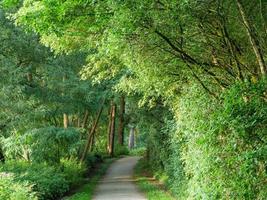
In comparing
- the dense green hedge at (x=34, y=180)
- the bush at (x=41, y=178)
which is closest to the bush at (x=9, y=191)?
the dense green hedge at (x=34, y=180)

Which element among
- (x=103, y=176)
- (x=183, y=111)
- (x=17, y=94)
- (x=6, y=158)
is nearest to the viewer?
(x=183, y=111)

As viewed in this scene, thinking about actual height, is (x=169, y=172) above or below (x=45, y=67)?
below

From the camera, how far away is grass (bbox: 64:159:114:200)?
16938 mm

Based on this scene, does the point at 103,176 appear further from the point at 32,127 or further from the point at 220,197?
the point at 220,197

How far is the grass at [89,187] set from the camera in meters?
16.9

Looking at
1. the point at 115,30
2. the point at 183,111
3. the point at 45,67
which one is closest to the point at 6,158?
the point at 45,67

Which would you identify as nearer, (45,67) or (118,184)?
(45,67)

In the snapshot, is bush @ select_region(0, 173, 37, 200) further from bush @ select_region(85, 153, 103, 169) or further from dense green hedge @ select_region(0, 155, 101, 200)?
bush @ select_region(85, 153, 103, 169)

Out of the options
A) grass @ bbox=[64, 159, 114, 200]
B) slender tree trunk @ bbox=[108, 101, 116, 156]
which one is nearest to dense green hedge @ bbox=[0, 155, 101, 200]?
grass @ bbox=[64, 159, 114, 200]

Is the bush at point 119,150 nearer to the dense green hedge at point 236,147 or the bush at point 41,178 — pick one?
the bush at point 41,178

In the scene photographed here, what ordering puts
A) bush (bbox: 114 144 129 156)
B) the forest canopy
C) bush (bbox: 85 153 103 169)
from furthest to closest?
bush (bbox: 114 144 129 156) → bush (bbox: 85 153 103 169) → the forest canopy

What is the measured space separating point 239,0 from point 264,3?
963 mm

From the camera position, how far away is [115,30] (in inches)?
289

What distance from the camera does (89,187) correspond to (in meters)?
20.3
